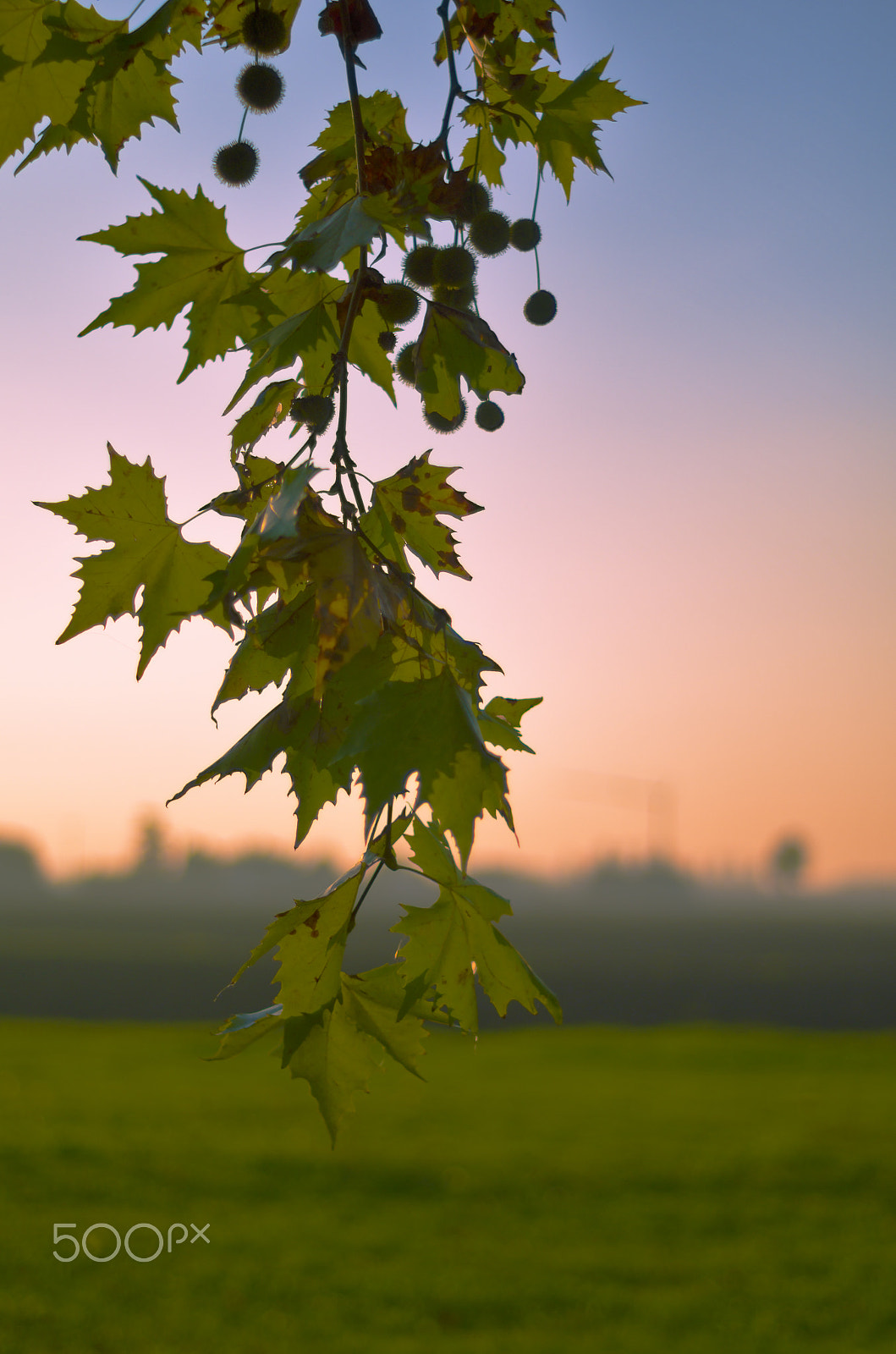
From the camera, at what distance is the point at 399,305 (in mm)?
1603

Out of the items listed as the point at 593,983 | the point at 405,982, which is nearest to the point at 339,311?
the point at 405,982

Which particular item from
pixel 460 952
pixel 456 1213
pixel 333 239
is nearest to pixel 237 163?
pixel 333 239

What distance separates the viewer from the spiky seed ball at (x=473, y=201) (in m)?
1.62

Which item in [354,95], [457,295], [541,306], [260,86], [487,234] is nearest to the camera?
[354,95]

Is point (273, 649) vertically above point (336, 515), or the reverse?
point (336, 515)

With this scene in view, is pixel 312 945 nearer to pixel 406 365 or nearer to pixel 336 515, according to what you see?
pixel 336 515

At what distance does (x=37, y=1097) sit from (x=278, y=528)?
1379 centimetres

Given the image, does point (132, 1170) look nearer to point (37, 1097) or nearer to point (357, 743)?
point (37, 1097)

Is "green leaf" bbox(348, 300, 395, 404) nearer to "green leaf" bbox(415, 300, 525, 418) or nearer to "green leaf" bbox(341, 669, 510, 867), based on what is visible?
"green leaf" bbox(415, 300, 525, 418)

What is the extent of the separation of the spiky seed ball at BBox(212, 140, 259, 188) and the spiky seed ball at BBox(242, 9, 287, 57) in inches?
6.6

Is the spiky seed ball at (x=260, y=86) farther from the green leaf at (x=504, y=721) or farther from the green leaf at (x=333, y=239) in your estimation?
the green leaf at (x=504, y=721)

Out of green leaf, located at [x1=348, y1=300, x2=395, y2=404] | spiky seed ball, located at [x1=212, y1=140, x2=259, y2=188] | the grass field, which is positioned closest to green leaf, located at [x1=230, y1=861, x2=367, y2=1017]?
green leaf, located at [x1=348, y1=300, x2=395, y2=404]

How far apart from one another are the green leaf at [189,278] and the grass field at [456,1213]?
6819 millimetres

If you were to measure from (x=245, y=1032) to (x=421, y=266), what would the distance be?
1.11 m
